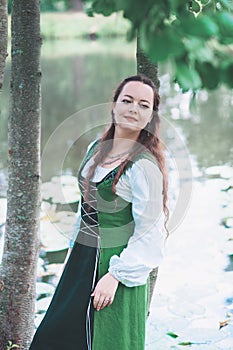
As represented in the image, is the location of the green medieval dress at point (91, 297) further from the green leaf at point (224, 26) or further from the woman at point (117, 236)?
the green leaf at point (224, 26)

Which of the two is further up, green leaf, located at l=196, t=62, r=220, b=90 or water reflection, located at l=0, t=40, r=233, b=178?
water reflection, located at l=0, t=40, r=233, b=178

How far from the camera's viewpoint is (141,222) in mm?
1328

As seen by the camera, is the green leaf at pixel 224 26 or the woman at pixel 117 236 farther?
the woman at pixel 117 236

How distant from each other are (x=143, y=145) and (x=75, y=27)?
704 inches

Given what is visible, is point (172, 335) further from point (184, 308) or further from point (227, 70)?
point (227, 70)

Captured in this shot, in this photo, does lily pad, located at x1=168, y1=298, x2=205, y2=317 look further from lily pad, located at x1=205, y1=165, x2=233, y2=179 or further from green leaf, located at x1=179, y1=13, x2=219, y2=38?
lily pad, located at x1=205, y1=165, x2=233, y2=179

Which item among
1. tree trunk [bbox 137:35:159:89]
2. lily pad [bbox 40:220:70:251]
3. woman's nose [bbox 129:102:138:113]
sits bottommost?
lily pad [bbox 40:220:70:251]

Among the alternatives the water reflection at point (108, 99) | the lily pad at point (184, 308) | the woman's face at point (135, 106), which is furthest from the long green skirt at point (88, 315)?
the water reflection at point (108, 99)

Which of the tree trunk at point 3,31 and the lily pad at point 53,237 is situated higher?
the tree trunk at point 3,31

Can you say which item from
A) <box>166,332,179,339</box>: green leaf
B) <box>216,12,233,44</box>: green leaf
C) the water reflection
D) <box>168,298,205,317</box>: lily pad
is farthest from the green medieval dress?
the water reflection

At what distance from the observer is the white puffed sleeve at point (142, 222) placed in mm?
1314

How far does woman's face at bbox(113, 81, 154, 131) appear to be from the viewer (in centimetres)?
135

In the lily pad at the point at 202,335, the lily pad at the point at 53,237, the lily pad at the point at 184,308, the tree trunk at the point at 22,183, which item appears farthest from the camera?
the lily pad at the point at 53,237

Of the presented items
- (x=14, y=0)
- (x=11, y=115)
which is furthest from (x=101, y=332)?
(x=14, y=0)
